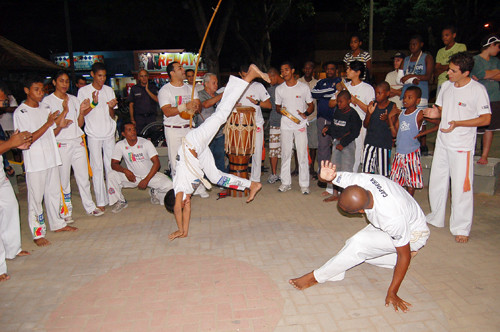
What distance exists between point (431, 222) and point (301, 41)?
3473 cm

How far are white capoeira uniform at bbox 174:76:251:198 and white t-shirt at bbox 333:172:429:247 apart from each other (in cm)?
204

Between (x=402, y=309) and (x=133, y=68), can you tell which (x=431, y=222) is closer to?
(x=402, y=309)

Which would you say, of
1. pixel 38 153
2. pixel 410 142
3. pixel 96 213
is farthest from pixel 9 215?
pixel 410 142

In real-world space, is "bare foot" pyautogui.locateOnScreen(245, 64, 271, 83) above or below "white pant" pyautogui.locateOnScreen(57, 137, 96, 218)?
above

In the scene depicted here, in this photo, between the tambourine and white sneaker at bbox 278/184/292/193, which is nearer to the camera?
the tambourine

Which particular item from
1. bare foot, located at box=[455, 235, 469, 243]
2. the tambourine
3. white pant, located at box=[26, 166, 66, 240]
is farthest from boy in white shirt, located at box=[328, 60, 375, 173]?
white pant, located at box=[26, 166, 66, 240]

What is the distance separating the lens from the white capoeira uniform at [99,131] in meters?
6.08

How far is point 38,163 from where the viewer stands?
493 centimetres

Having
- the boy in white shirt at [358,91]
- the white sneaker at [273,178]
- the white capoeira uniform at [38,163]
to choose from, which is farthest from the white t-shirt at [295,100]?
the white capoeira uniform at [38,163]

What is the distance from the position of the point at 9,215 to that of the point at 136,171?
7.57 feet

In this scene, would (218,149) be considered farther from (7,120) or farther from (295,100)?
(7,120)

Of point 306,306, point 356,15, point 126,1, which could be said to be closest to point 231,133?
point 306,306

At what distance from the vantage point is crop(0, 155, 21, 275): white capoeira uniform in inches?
169

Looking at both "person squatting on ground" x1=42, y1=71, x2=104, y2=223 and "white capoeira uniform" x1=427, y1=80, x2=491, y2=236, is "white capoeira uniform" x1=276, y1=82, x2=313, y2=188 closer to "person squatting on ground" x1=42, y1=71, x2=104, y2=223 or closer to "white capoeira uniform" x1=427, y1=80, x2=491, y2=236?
"white capoeira uniform" x1=427, y1=80, x2=491, y2=236
